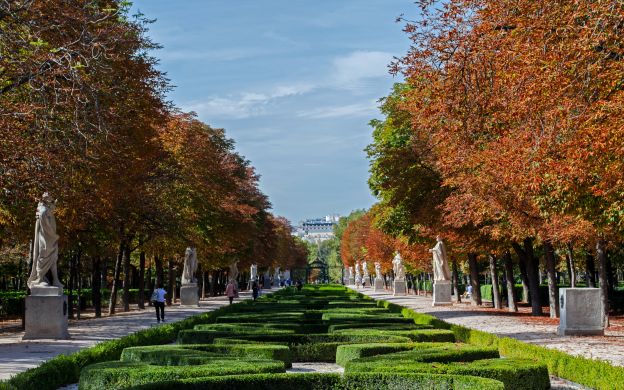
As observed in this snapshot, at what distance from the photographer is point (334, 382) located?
473 inches

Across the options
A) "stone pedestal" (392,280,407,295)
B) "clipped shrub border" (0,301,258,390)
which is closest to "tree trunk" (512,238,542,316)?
"clipped shrub border" (0,301,258,390)

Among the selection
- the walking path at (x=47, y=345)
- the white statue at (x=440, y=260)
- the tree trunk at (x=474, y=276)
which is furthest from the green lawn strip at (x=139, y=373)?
the tree trunk at (x=474, y=276)

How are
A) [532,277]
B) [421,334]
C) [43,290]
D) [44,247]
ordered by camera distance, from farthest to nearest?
[532,277] → [44,247] → [43,290] → [421,334]

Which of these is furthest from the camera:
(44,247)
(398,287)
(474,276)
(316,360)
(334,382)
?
(398,287)

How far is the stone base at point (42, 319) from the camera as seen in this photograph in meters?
21.4

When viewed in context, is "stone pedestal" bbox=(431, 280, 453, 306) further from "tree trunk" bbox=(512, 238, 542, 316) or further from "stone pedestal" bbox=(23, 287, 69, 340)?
"stone pedestal" bbox=(23, 287, 69, 340)

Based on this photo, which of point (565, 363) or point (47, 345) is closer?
point (565, 363)

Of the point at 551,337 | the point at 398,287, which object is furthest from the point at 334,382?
the point at 398,287

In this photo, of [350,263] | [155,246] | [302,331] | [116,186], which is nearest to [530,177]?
[302,331]

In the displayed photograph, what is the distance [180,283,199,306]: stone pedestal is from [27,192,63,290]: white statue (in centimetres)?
2206

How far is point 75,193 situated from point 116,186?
3654 millimetres

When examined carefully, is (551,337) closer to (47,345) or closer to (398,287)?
(47,345)

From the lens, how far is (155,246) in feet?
136

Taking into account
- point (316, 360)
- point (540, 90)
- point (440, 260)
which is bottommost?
point (316, 360)
